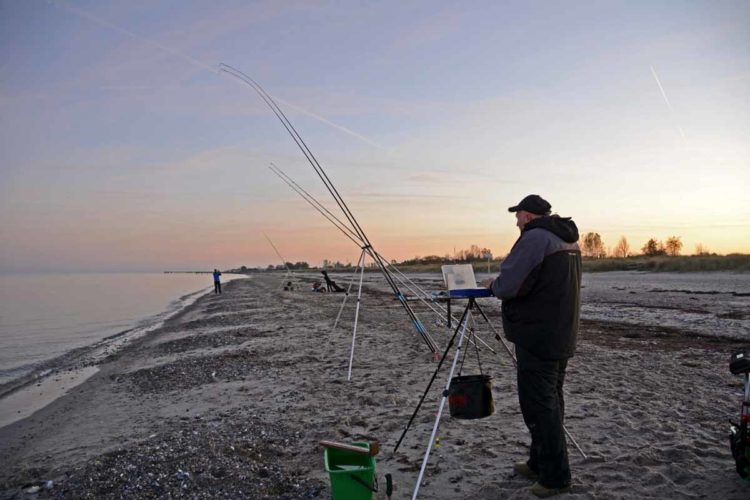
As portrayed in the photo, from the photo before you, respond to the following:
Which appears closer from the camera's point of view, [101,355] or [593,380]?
[593,380]

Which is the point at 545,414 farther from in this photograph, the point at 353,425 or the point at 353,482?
the point at 353,425

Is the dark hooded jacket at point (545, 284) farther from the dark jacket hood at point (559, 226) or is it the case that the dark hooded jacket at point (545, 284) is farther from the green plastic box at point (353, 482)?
the green plastic box at point (353, 482)

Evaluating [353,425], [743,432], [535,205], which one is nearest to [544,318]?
[535,205]

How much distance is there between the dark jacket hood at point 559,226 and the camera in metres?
3.89

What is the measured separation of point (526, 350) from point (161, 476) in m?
3.66

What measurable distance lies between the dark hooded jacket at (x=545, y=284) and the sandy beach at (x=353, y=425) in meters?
1.37

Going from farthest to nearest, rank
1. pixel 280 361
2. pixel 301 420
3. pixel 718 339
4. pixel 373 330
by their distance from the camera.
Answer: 1. pixel 373 330
2. pixel 718 339
3. pixel 280 361
4. pixel 301 420

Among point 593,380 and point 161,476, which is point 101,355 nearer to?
point 161,476

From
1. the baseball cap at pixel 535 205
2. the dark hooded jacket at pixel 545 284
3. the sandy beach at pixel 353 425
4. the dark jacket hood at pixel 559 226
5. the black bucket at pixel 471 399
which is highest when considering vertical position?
the baseball cap at pixel 535 205

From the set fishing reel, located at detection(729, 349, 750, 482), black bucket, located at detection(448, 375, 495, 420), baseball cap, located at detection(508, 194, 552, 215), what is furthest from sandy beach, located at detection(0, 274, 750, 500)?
baseball cap, located at detection(508, 194, 552, 215)

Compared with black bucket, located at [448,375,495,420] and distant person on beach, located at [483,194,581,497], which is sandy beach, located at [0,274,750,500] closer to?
distant person on beach, located at [483,194,581,497]

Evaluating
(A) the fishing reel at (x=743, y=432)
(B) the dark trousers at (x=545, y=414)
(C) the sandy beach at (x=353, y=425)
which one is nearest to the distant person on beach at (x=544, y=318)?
(B) the dark trousers at (x=545, y=414)

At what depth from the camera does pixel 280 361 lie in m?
10.0

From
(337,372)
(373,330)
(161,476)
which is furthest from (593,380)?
(373,330)
